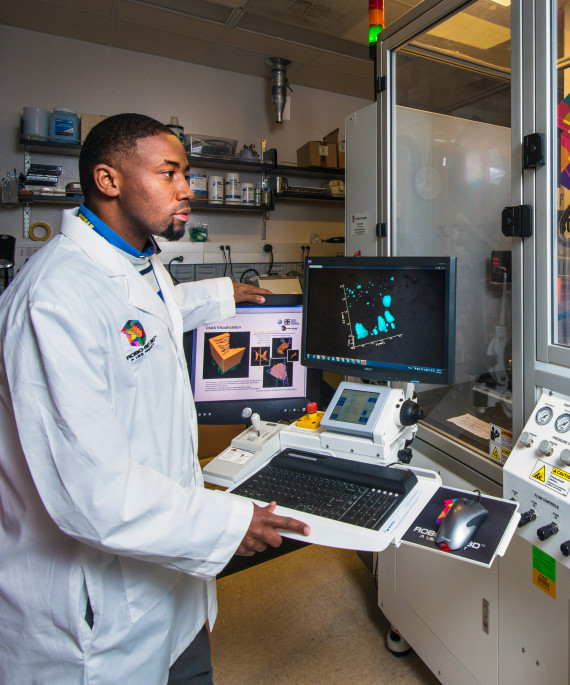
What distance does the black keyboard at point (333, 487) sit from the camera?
0.96 meters

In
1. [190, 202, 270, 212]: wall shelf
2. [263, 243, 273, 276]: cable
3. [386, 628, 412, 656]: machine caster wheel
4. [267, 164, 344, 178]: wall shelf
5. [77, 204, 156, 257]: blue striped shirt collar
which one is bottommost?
[386, 628, 412, 656]: machine caster wheel

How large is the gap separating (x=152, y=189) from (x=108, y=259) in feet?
0.61

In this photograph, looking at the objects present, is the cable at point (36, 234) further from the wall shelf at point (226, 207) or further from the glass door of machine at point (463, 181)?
the glass door of machine at point (463, 181)

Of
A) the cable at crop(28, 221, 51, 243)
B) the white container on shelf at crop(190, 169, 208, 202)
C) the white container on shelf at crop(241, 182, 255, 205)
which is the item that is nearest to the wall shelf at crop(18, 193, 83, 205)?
the cable at crop(28, 221, 51, 243)

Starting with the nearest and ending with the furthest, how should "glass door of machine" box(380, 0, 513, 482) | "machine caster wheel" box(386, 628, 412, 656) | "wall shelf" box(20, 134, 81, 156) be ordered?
"glass door of machine" box(380, 0, 513, 482)
"machine caster wheel" box(386, 628, 412, 656)
"wall shelf" box(20, 134, 81, 156)

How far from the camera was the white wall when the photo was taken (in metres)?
3.08

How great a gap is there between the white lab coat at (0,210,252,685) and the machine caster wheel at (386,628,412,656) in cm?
99

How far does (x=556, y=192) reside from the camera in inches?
43.2

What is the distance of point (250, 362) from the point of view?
1418mm

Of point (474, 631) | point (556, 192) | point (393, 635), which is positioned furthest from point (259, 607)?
point (556, 192)

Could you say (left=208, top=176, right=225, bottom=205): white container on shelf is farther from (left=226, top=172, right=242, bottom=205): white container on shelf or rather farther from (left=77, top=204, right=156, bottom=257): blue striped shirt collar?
(left=77, top=204, right=156, bottom=257): blue striped shirt collar

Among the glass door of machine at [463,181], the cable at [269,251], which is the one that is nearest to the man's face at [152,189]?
the glass door of machine at [463,181]

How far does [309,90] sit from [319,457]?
3582 mm

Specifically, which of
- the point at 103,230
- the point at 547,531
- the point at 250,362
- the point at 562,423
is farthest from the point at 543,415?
the point at 103,230
